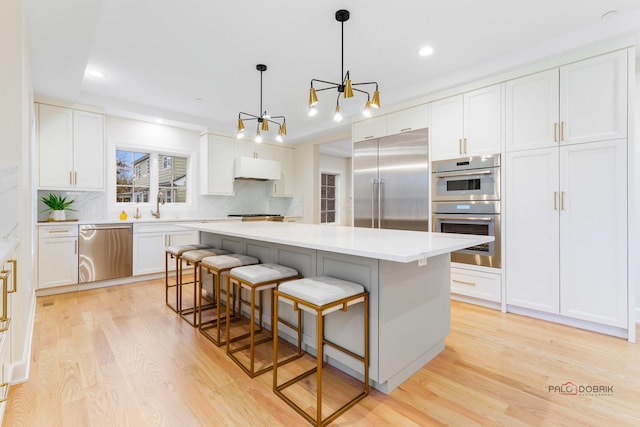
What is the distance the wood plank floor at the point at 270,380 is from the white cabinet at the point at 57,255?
109cm

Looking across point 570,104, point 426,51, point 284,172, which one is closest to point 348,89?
point 426,51

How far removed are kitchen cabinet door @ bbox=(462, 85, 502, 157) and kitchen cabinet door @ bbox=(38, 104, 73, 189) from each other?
4801 mm

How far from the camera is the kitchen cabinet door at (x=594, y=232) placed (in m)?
2.41

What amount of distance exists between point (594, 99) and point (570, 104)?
0.15 m

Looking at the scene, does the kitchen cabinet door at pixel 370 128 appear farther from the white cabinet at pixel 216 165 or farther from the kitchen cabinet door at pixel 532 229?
the white cabinet at pixel 216 165

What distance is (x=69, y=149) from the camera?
3.81 meters

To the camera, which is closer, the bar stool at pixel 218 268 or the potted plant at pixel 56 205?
the bar stool at pixel 218 268

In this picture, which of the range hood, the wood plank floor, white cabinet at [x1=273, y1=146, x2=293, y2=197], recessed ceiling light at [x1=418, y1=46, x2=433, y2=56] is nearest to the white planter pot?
the wood plank floor

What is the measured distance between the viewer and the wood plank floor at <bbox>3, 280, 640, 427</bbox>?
1.55 meters

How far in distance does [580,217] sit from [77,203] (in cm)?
579

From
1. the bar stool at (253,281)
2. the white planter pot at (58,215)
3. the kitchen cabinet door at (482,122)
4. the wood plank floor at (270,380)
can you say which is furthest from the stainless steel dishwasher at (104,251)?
the kitchen cabinet door at (482,122)

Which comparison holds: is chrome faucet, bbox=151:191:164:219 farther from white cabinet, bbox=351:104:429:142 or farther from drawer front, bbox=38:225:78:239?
white cabinet, bbox=351:104:429:142

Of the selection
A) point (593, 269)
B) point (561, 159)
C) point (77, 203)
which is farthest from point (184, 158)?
point (593, 269)

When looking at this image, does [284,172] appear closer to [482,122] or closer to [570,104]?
[482,122]
